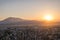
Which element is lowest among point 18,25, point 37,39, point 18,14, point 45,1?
point 37,39

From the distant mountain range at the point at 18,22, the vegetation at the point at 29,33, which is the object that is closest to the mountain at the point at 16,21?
the distant mountain range at the point at 18,22

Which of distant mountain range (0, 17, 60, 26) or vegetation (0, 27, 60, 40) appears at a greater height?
distant mountain range (0, 17, 60, 26)

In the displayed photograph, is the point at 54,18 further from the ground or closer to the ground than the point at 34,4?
closer to the ground

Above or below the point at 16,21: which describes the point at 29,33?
below

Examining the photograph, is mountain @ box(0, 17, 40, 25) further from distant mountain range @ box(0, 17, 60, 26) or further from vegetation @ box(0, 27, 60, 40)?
vegetation @ box(0, 27, 60, 40)

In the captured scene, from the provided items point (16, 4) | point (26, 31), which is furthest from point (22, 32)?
point (16, 4)

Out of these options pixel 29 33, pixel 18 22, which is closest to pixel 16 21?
pixel 18 22

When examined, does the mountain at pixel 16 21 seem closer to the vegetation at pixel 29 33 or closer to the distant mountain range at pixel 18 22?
the distant mountain range at pixel 18 22

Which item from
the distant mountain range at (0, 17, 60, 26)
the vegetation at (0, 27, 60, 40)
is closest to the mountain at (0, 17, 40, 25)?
the distant mountain range at (0, 17, 60, 26)

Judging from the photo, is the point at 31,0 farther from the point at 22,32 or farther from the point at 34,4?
the point at 22,32

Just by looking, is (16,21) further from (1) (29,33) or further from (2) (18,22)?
(1) (29,33)

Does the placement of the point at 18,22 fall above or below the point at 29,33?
above
